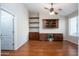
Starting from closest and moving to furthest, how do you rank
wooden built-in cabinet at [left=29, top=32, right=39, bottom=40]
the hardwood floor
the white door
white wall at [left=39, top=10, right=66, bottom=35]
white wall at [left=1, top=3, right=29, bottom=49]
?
the hardwood floor
the white door
white wall at [left=1, top=3, right=29, bottom=49]
white wall at [left=39, top=10, right=66, bottom=35]
wooden built-in cabinet at [left=29, top=32, right=39, bottom=40]

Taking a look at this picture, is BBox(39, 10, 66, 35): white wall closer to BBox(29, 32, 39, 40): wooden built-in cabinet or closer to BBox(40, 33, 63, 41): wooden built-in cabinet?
BBox(40, 33, 63, 41): wooden built-in cabinet

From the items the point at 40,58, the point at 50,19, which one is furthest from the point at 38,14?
the point at 40,58

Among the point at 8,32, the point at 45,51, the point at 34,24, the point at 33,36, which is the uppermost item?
the point at 34,24

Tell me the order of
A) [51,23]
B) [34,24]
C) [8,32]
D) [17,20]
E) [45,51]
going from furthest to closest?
[34,24] < [51,23] < [17,20] < [45,51] < [8,32]

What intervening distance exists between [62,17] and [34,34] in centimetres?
255

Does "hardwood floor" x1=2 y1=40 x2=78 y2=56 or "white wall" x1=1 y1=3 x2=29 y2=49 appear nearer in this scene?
"hardwood floor" x1=2 y1=40 x2=78 y2=56

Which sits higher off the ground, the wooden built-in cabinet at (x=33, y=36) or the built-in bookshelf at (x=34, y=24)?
the built-in bookshelf at (x=34, y=24)

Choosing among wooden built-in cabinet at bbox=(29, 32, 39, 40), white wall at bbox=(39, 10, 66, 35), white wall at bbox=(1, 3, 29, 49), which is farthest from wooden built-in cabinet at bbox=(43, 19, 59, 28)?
white wall at bbox=(1, 3, 29, 49)

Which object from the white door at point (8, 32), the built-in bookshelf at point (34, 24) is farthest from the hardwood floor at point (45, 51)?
the built-in bookshelf at point (34, 24)

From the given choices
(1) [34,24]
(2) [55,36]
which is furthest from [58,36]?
(1) [34,24]

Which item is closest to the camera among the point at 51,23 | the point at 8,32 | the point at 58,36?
the point at 8,32

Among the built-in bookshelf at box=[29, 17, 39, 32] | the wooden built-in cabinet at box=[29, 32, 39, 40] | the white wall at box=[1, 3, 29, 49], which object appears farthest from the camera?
the built-in bookshelf at box=[29, 17, 39, 32]

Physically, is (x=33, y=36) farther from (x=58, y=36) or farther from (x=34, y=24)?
(x=58, y=36)

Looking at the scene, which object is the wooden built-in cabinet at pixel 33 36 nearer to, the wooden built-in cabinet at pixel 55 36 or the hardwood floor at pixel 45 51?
the wooden built-in cabinet at pixel 55 36
